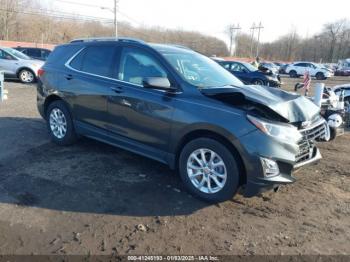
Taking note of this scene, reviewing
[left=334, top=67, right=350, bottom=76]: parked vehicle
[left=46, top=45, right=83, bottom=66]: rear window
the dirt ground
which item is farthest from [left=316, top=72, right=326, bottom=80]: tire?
[left=46, top=45, right=83, bottom=66]: rear window

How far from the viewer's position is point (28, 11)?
202 feet

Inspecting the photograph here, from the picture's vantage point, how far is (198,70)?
15.8ft

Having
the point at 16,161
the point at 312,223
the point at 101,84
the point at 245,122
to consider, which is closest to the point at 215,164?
the point at 245,122

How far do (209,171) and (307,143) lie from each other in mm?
1219

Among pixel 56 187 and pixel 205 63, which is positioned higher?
pixel 205 63

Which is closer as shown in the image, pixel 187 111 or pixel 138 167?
pixel 187 111

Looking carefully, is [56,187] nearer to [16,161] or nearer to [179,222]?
[16,161]

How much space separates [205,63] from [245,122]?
1787 millimetres

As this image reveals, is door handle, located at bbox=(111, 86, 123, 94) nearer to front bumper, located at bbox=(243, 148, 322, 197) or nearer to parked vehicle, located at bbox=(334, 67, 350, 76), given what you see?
front bumper, located at bbox=(243, 148, 322, 197)

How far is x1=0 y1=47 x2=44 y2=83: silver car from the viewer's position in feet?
50.1

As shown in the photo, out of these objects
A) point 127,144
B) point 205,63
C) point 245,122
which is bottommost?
point 127,144

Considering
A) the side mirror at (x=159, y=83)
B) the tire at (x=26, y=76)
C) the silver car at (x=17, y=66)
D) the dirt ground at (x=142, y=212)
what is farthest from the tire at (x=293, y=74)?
the side mirror at (x=159, y=83)

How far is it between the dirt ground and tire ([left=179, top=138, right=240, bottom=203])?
0.48ft

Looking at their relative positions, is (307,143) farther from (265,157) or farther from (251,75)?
(251,75)
